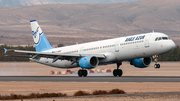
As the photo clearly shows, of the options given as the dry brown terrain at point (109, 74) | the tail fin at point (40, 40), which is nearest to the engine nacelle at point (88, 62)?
the dry brown terrain at point (109, 74)

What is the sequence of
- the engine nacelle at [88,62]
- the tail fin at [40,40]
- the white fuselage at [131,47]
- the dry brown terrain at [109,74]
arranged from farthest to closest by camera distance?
1. the dry brown terrain at [109,74]
2. the tail fin at [40,40]
3. the engine nacelle at [88,62]
4. the white fuselage at [131,47]

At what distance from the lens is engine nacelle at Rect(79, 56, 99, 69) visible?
156 feet

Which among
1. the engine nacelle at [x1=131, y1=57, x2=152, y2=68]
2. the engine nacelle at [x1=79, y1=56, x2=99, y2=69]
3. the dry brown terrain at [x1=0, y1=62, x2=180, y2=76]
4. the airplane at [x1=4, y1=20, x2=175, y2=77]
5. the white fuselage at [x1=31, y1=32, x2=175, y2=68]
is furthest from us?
the dry brown terrain at [x1=0, y1=62, x2=180, y2=76]

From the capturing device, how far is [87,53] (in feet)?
Answer: 172

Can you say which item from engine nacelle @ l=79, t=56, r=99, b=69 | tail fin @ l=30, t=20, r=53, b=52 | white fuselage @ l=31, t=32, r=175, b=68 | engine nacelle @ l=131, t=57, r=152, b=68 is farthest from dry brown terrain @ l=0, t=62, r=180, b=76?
engine nacelle @ l=79, t=56, r=99, b=69

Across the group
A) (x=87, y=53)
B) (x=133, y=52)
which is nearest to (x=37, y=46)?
(x=87, y=53)

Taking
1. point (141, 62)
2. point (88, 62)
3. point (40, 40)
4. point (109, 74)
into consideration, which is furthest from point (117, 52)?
point (40, 40)

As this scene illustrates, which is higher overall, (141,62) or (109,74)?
(141,62)

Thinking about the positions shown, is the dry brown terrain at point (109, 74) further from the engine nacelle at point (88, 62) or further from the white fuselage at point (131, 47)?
the engine nacelle at point (88, 62)

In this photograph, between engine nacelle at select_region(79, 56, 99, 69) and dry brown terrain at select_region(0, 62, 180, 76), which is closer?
engine nacelle at select_region(79, 56, 99, 69)

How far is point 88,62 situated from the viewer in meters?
47.3

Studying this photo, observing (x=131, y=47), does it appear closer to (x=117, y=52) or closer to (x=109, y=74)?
(x=117, y=52)

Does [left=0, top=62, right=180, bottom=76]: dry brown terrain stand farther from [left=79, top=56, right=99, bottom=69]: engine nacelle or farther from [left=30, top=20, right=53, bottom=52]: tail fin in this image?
[left=79, top=56, right=99, bottom=69]: engine nacelle

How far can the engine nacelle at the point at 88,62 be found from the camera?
1869 inches
